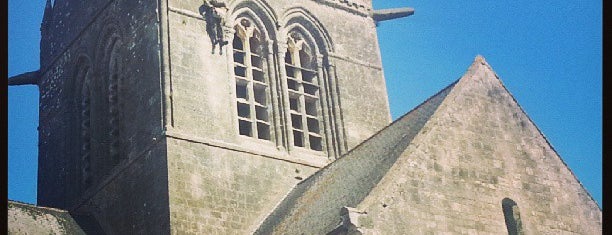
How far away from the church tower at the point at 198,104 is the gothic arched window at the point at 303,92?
33 mm

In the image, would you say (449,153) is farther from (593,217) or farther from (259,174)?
(259,174)

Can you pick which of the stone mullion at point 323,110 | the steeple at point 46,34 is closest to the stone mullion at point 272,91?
the stone mullion at point 323,110

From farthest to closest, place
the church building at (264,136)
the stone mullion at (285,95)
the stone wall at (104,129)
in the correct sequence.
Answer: the stone mullion at (285,95) → the stone wall at (104,129) → the church building at (264,136)

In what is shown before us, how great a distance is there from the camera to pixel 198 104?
19516 mm

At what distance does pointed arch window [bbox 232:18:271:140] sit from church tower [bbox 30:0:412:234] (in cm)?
3

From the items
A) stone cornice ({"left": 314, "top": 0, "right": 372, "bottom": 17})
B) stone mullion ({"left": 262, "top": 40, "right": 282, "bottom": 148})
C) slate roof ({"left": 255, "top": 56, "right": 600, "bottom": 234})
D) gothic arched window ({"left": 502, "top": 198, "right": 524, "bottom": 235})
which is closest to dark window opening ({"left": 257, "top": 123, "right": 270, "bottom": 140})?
stone mullion ({"left": 262, "top": 40, "right": 282, "bottom": 148})

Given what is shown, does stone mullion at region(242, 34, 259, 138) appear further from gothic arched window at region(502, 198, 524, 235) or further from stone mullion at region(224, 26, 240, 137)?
gothic arched window at region(502, 198, 524, 235)

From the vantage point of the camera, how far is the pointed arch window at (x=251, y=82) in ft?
67.9

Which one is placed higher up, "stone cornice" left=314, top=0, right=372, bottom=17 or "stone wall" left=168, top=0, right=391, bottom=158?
"stone cornice" left=314, top=0, right=372, bottom=17

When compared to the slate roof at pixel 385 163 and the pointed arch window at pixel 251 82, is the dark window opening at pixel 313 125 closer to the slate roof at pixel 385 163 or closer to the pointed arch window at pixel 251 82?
the pointed arch window at pixel 251 82

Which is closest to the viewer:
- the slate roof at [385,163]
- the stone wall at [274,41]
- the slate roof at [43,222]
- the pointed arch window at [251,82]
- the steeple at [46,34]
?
the slate roof at [385,163]

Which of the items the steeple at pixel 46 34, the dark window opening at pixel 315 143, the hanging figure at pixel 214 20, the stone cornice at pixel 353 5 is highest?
the steeple at pixel 46 34

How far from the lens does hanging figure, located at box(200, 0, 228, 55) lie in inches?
821

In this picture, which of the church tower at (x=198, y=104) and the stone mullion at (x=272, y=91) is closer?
the church tower at (x=198, y=104)
